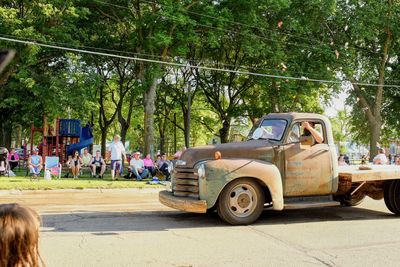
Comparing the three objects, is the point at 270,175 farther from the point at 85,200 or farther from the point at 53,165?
the point at 53,165

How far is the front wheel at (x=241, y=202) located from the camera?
28.5 feet

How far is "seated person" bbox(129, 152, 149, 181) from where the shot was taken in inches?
781

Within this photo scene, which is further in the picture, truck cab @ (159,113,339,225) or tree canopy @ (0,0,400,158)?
tree canopy @ (0,0,400,158)

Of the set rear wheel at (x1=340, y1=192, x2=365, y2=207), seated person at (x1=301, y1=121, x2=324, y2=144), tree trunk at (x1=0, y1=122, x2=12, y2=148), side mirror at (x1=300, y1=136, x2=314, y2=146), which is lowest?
rear wheel at (x1=340, y1=192, x2=365, y2=207)

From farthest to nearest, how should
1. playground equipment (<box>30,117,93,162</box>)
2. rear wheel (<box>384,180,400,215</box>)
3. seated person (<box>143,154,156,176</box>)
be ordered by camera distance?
playground equipment (<box>30,117,93,162</box>)
seated person (<box>143,154,156,176</box>)
rear wheel (<box>384,180,400,215</box>)

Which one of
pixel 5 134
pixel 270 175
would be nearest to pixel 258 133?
pixel 270 175

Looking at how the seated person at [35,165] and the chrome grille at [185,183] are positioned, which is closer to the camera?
the chrome grille at [185,183]

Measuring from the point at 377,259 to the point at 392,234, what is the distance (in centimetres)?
198

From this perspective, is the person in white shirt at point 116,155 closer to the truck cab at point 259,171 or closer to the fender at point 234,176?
the truck cab at point 259,171

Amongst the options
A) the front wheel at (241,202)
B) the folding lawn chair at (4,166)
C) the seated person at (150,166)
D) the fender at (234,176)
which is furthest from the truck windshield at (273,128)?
the folding lawn chair at (4,166)

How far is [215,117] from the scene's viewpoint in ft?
170

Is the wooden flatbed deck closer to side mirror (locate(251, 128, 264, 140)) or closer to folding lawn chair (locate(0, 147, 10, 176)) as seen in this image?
side mirror (locate(251, 128, 264, 140))

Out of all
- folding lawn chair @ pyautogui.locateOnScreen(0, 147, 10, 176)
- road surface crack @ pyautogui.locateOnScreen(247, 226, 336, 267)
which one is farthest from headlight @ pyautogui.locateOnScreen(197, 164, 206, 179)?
folding lawn chair @ pyautogui.locateOnScreen(0, 147, 10, 176)

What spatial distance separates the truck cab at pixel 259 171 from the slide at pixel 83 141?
22285 millimetres
